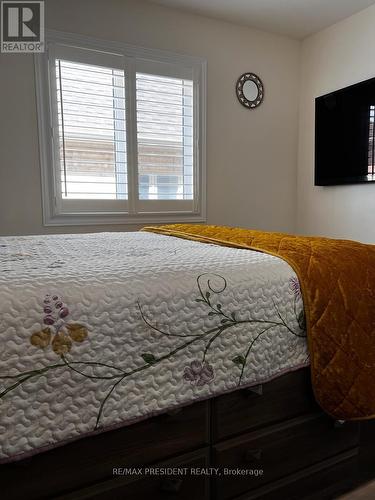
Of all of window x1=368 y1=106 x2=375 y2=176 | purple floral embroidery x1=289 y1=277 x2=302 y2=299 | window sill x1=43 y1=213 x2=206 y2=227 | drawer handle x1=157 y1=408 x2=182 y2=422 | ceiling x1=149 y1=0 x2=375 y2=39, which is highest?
ceiling x1=149 y1=0 x2=375 y2=39

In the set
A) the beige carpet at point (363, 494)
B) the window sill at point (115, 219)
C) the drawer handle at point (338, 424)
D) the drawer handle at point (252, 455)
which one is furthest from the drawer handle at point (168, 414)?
the window sill at point (115, 219)

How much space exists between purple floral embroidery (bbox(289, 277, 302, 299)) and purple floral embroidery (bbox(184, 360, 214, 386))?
289 millimetres

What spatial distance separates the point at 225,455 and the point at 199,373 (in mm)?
233

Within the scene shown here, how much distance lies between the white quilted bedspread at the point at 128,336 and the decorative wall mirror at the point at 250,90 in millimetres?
2880

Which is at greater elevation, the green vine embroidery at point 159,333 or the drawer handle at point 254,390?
the green vine embroidery at point 159,333

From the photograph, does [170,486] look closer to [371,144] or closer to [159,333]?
[159,333]

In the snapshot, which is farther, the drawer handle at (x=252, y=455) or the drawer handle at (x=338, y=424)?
the drawer handle at (x=338, y=424)

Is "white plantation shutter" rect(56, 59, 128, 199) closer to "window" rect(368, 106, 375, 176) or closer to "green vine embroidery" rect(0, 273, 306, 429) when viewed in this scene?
"window" rect(368, 106, 375, 176)

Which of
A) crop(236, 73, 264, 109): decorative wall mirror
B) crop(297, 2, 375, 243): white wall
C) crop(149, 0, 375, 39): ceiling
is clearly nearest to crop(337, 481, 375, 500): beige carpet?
crop(297, 2, 375, 243): white wall

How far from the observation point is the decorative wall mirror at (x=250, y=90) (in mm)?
3406

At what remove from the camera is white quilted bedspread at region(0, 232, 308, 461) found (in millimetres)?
626

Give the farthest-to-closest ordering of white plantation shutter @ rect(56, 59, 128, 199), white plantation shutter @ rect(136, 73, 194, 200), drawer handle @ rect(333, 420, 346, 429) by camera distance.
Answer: white plantation shutter @ rect(136, 73, 194, 200)
white plantation shutter @ rect(56, 59, 128, 199)
drawer handle @ rect(333, 420, 346, 429)

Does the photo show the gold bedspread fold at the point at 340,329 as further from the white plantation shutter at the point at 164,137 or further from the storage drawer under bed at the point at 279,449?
the white plantation shutter at the point at 164,137

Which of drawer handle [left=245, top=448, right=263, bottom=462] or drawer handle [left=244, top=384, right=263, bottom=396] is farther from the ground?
drawer handle [left=244, top=384, right=263, bottom=396]
